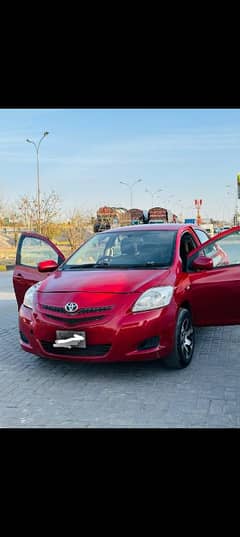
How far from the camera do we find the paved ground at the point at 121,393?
3.74m

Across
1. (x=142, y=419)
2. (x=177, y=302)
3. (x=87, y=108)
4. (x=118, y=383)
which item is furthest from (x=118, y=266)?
(x=142, y=419)

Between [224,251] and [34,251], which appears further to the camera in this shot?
[34,251]

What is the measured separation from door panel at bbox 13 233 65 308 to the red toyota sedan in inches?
6.7

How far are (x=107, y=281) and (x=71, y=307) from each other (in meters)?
0.51

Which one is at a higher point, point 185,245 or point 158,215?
point 158,215

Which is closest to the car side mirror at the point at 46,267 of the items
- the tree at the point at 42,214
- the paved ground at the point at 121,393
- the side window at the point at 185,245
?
the paved ground at the point at 121,393

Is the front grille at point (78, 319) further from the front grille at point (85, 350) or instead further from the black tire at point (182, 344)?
the black tire at point (182, 344)

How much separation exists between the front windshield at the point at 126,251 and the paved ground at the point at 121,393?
3.74 feet

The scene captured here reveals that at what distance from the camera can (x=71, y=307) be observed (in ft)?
15.2

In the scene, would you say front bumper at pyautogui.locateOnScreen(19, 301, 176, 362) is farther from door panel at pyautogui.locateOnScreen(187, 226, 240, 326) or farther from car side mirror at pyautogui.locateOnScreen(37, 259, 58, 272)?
car side mirror at pyautogui.locateOnScreen(37, 259, 58, 272)

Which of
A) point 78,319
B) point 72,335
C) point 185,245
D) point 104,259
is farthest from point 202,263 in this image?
point 72,335

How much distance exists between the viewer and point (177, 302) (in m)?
4.90

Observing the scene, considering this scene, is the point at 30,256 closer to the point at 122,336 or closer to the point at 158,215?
the point at 122,336
